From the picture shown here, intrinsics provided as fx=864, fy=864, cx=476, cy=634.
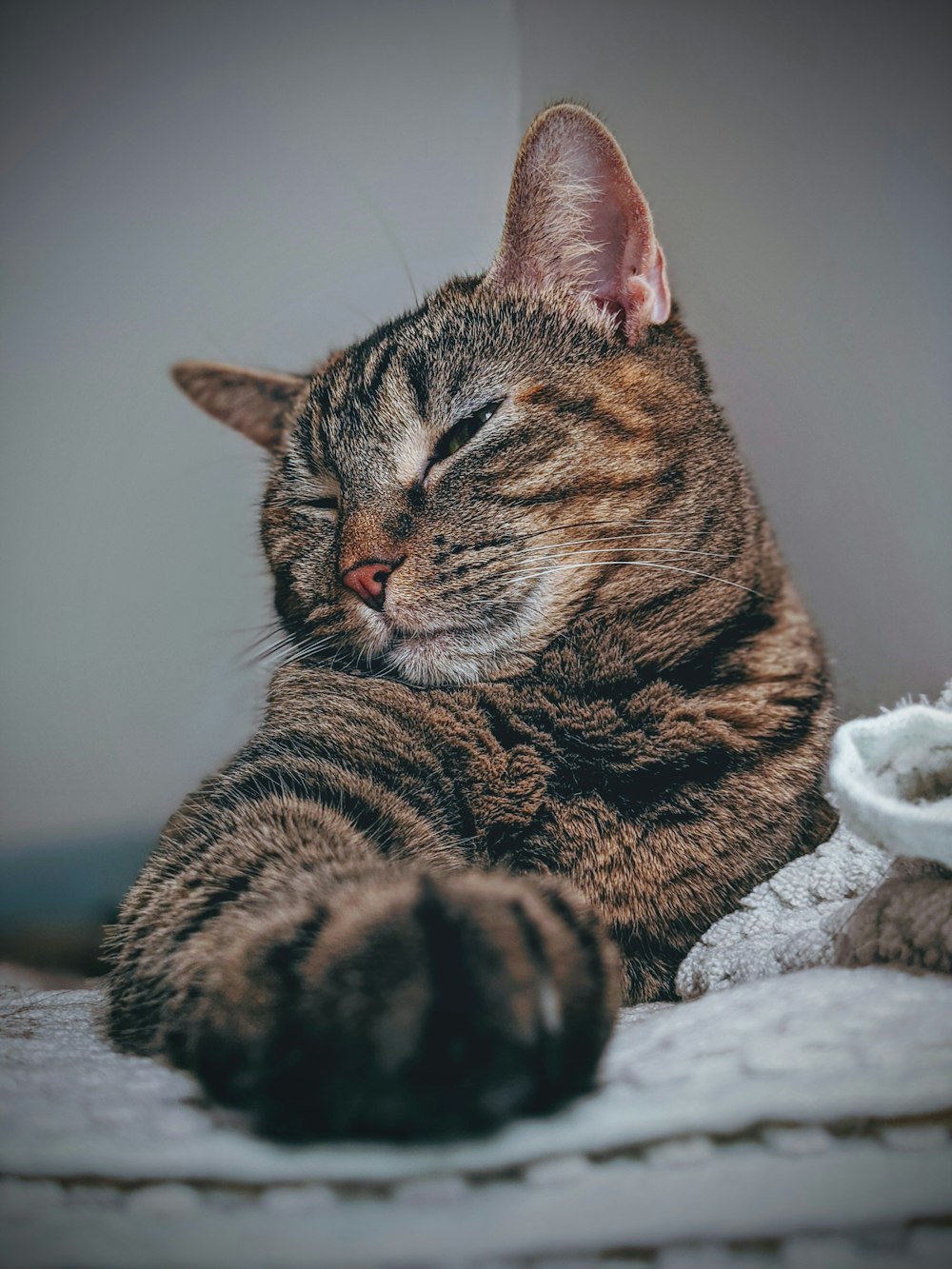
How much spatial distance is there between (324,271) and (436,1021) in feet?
4.62

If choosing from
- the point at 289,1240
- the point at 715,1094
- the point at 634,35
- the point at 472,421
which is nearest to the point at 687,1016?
the point at 715,1094

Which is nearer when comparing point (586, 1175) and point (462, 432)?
point (586, 1175)

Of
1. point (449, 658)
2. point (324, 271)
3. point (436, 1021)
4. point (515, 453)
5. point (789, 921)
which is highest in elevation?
point (324, 271)

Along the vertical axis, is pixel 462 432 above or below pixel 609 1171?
above

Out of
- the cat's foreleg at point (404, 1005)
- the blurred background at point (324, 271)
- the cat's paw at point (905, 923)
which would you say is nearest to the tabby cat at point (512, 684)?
the cat's foreleg at point (404, 1005)

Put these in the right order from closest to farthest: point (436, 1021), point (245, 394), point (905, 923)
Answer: point (436, 1021) → point (905, 923) → point (245, 394)

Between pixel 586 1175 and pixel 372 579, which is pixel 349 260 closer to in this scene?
pixel 372 579

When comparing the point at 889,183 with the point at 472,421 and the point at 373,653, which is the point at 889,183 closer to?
the point at 472,421

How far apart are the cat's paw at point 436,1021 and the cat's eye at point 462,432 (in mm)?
581

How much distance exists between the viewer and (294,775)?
0.73 m

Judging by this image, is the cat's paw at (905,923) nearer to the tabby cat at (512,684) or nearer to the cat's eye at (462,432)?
the tabby cat at (512,684)

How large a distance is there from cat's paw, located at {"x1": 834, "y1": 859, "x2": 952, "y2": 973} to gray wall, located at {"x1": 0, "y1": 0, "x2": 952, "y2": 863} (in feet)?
2.18

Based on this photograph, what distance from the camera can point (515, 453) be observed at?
876 millimetres

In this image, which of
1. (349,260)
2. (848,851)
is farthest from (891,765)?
(349,260)
